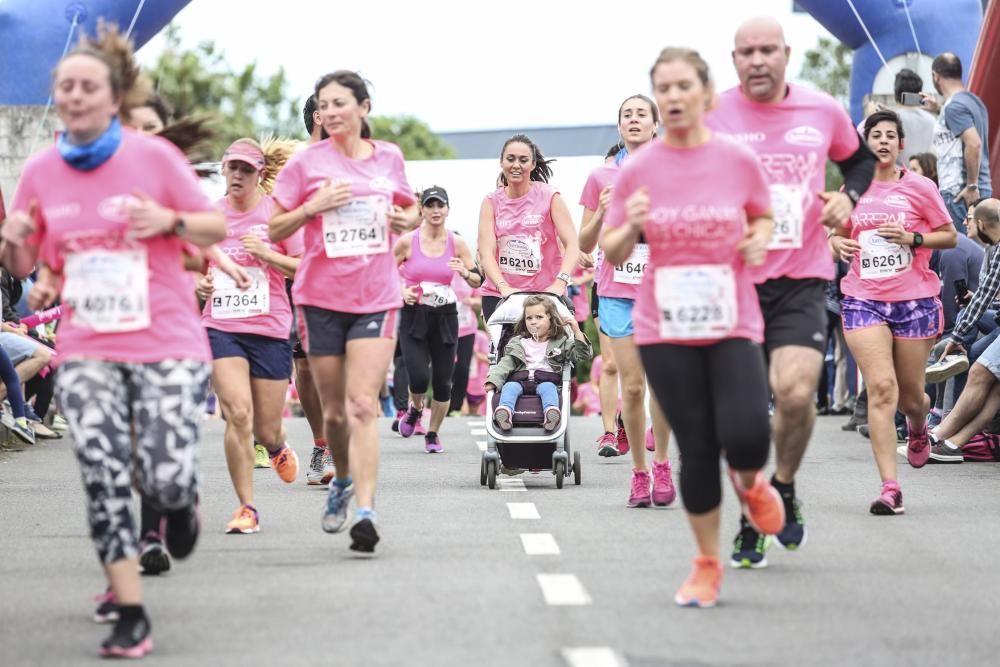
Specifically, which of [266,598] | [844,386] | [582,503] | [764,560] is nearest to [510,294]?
[582,503]

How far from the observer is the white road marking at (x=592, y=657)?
601 centimetres

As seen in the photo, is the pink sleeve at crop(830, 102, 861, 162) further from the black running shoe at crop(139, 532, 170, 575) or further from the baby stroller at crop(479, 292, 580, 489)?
the baby stroller at crop(479, 292, 580, 489)

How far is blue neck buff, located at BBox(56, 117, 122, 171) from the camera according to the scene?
21.9 ft

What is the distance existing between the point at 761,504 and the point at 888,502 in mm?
3158

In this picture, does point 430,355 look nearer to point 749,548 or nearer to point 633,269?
point 633,269

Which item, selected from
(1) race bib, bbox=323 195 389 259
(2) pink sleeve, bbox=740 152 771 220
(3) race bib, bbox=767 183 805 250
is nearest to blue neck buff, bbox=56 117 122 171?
(1) race bib, bbox=323 195 389 259

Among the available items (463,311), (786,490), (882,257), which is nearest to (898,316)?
(882,257)

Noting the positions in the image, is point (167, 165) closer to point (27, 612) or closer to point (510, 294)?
point (27, 612)

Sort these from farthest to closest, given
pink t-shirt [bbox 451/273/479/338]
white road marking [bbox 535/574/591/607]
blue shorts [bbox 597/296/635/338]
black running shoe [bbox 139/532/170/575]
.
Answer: pink t-shirt [bbox 451/273/479/338] → blue shorts [bbox 597/296/635/338] → black running shoe [bbox 139/532/170/575] → white road marking [bbox 535/574/591/607]

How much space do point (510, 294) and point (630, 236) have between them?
5.80 metres

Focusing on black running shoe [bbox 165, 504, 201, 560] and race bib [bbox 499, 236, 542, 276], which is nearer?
black running shoe [bbox 165, 504, 201, 560]

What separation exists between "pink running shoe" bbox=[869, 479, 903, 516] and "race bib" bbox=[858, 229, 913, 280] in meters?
1.31

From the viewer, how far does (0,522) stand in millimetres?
10648

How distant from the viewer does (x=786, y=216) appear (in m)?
8.48
